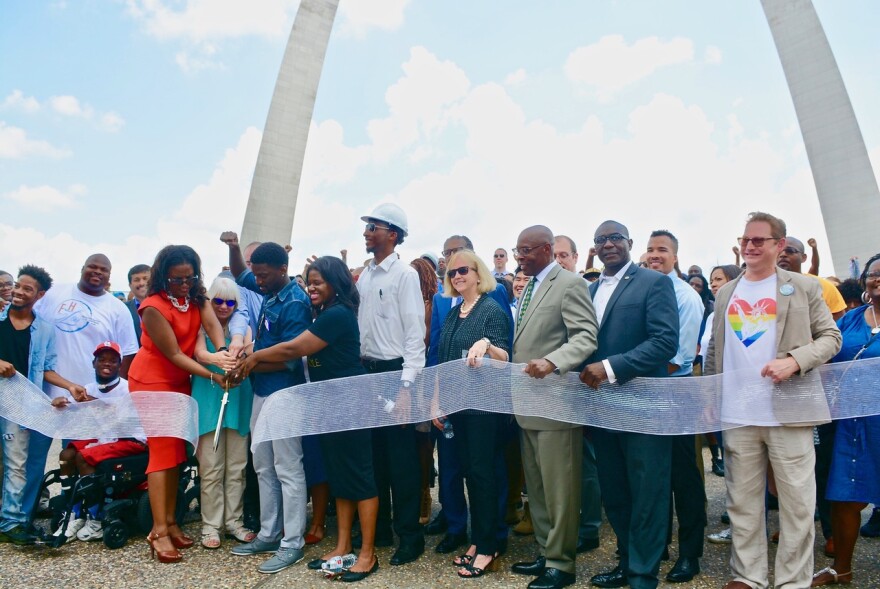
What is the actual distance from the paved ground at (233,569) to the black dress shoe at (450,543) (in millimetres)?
58

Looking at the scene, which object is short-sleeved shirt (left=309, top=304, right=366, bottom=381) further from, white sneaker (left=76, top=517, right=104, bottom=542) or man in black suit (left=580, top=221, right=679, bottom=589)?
white sneaker (left=76, top=517, right=104, bottom=542)

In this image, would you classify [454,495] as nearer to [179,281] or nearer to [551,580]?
[551,580]

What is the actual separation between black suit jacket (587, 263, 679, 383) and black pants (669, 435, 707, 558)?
18.5 inches

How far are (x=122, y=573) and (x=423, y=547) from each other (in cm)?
183

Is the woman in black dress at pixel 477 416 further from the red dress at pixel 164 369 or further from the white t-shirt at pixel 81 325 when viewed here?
the white t-shirt at pixel 81 325

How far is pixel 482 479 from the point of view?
3770 millimetres

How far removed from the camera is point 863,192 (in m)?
15.4

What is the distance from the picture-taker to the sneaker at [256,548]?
13.5 feet

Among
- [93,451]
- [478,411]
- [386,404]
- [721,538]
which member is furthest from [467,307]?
[93,451]

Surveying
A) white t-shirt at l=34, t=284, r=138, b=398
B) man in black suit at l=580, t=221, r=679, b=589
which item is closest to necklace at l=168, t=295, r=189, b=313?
white t-shirt at l=34, t=284, r=138, b=398

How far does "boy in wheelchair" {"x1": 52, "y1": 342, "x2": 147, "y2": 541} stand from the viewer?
4.41 metres

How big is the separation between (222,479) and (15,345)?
1.90m

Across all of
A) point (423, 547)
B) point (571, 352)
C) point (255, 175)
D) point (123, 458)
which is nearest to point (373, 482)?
point (423, 547)

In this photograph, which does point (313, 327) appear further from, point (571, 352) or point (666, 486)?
point (666, 486)
